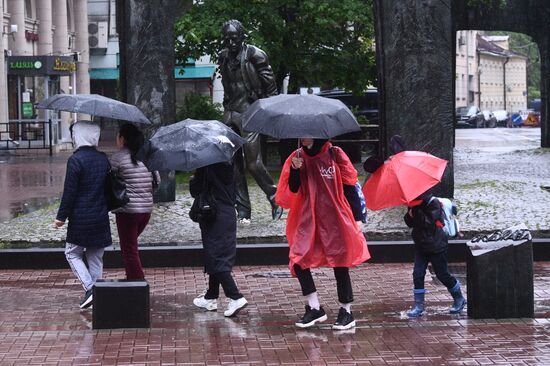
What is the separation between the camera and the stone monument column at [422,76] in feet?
46.9

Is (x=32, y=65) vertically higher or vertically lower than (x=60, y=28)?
lower

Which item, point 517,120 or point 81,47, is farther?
point 517,120

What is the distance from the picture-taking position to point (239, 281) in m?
10.9

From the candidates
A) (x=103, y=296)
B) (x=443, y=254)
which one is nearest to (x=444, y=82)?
(x=443, y=254)

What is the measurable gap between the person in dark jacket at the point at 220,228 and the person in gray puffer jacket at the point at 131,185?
1.98 ft

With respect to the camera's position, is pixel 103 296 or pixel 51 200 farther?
pixel 51 200

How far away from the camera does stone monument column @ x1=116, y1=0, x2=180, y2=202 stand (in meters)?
15.1

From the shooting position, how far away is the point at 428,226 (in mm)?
8711

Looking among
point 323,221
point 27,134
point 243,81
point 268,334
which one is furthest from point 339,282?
point 27,134

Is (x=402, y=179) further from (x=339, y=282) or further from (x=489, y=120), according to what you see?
(x=489, y=120)

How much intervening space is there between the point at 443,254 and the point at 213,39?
14931mm

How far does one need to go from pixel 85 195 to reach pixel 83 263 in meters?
0.65

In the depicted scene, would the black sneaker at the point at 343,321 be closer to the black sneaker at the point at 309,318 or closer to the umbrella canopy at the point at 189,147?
the black sneaker at the point at 309,318

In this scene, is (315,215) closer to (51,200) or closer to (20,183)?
(51,200)
